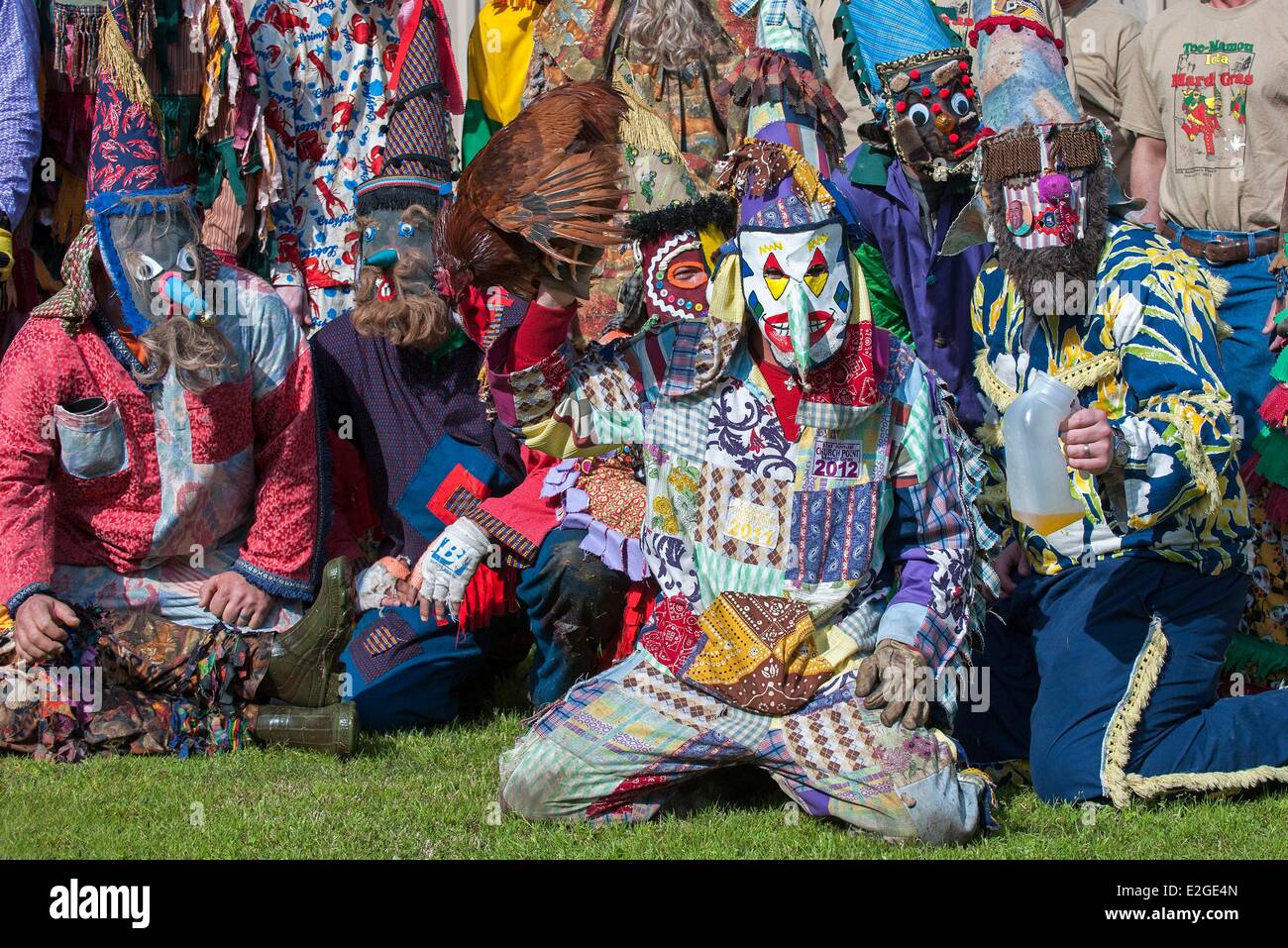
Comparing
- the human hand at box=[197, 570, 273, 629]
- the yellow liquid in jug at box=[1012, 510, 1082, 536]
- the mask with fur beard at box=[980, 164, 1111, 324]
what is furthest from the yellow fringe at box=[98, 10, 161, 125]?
the yellow liquid in jug at box=[1012, 510, 1082, 536]

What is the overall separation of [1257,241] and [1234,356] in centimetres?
46

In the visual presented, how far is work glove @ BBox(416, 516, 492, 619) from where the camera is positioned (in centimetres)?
554

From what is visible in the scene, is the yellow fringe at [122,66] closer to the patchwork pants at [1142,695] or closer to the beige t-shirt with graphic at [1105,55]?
the patchwork pants at [1142,695]

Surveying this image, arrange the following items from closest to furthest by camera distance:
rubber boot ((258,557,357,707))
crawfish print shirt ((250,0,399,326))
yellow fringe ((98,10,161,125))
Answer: rubber boot ((258,557,357,707))
yellow fringe ((98,10,161,125))
crawfish print shirt ((250,0,399,326))

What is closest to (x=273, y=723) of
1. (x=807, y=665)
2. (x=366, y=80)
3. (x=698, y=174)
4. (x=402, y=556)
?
(x=402, y=556)

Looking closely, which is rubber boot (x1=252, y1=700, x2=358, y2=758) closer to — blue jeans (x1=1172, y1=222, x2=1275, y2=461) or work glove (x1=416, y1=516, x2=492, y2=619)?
work glove (x1=416, y1=516, x2=492, y2=619)

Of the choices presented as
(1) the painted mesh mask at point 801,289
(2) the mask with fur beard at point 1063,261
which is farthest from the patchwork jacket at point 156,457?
(2) the mask with fur beard at point 1063,261

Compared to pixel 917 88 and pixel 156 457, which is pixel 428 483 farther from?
pixel 917 88

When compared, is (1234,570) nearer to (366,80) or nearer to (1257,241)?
(1257,241)

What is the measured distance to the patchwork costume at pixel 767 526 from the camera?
4430 mm

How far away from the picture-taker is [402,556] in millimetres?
5875

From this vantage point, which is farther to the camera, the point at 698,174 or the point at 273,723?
the point at 698,174

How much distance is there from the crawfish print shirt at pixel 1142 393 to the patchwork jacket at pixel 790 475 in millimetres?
446

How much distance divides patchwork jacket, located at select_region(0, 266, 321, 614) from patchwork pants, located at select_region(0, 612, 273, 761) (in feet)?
0.78
